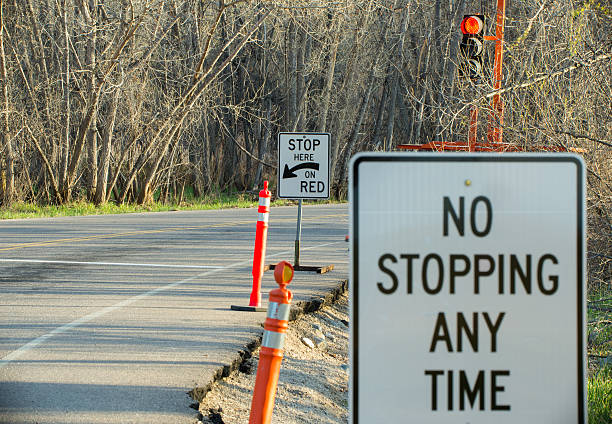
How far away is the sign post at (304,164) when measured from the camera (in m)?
11.7

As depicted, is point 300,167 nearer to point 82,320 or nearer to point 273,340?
point 82,320

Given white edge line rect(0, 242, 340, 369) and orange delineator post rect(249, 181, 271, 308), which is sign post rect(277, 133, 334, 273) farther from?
orange delineator post rect(249, 181, 271, 308)

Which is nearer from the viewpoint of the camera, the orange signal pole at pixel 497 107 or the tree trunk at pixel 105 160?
the orange signal pole at pixel 497 107

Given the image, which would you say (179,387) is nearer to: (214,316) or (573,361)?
(214,316)

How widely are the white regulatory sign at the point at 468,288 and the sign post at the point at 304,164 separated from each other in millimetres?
9451

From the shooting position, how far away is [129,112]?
2848 cm

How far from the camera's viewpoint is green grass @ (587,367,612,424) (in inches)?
238

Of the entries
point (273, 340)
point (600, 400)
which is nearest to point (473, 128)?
point (600, 400)

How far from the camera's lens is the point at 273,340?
12.6 ft

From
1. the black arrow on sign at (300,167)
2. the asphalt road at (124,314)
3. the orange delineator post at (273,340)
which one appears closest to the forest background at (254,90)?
the black arrow on sign at (300,167)

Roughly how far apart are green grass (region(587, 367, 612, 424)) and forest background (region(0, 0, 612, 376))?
1295 millimetres

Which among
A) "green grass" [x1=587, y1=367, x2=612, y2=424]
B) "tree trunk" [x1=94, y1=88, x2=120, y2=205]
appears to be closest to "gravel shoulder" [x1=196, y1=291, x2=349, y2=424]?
"green grass" [x1=587, y1=367, x2=612, y2=424]

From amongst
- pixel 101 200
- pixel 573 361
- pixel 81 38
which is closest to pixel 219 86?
pixel 81 38

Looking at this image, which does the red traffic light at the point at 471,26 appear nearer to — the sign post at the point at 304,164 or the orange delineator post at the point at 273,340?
the sign post at the point at 304,164
